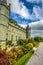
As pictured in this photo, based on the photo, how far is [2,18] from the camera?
29875mm

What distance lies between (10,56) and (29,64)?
154 inches

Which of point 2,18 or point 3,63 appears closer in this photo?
point 3,63

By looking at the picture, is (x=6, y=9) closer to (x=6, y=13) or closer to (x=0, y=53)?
(x=6, y=13)

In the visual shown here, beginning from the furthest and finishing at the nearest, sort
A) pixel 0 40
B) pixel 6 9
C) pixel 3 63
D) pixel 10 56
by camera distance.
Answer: pixel 6 9, pixel 0 40, pixel 10 56, pixel 3 63

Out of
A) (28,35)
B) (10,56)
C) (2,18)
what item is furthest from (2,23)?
(28,35)

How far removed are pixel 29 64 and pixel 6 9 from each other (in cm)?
1807

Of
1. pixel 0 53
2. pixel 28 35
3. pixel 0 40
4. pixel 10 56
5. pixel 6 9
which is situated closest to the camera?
pixel 0 53

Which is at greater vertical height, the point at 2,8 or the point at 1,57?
the point at 2,8

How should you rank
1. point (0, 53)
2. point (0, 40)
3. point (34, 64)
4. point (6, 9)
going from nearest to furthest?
point (0, 53) < point (34, 64) < point (0, 40) < point (6, 9)

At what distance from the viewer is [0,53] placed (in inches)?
563

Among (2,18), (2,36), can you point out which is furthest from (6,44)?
(2,18)

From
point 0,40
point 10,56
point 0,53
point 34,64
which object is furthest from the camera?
point 0,40

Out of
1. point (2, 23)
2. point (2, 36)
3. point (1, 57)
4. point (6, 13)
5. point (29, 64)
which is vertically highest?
point (6, 13)

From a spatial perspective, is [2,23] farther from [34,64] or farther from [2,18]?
[34,64]
